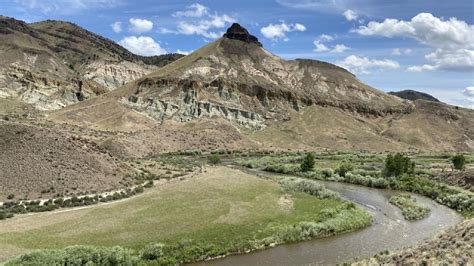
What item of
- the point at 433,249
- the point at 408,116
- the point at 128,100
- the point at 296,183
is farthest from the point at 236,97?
the point at 433,249

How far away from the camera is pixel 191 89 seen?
178 meters

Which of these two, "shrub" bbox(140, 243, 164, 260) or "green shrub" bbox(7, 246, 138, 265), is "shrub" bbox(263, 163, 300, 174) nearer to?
"shrub" bbox(140, 243, 164, 260)

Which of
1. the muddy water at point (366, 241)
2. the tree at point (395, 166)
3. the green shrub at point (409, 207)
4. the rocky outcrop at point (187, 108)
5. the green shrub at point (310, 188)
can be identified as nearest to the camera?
the muddy water at point (366, 241)

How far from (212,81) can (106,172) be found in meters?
126

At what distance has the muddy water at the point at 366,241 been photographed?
39062 millimetres

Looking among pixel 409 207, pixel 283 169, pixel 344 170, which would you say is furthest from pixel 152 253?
pixel 283 169

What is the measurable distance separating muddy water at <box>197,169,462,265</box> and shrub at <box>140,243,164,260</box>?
367 centimetres

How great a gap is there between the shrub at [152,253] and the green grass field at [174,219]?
1.49 m

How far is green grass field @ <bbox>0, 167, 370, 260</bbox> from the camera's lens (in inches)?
1566

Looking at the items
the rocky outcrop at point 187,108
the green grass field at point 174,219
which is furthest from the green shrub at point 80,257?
the rocky outcrop at point 187,108

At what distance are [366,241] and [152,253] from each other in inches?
778

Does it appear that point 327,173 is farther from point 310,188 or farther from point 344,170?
point 310,188

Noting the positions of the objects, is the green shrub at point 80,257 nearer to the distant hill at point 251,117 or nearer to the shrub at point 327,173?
the shrub at point 327,173

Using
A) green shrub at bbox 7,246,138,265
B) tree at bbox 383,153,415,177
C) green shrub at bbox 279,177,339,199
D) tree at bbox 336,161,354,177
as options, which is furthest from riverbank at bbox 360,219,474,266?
tree at bbox 336,161,354,177
